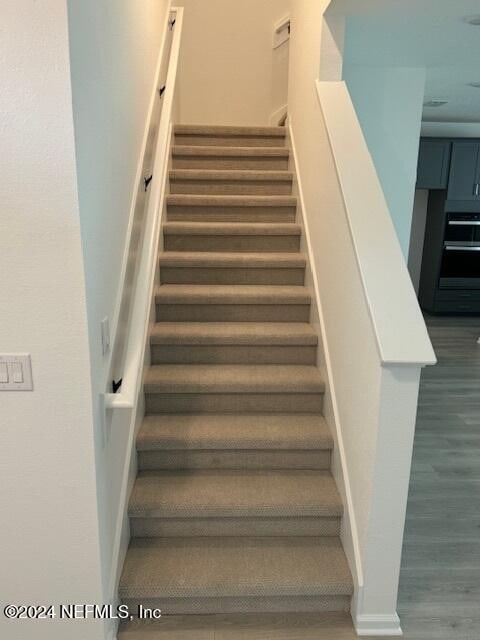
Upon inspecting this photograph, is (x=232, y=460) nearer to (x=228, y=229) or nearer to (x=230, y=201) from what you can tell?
(x=228, y=229)

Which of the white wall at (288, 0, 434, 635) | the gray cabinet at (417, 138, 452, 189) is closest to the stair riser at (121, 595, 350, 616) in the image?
the white wall at (288, 0, 434, 635)

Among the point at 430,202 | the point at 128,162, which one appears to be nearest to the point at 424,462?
the point at 128,162

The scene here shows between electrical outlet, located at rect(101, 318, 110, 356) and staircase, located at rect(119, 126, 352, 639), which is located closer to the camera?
electrical outlet, located at rect(101, 318, 110, 356)

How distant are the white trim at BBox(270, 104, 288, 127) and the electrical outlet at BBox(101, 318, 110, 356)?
13.1ft

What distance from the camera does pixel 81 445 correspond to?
1623 millimetres

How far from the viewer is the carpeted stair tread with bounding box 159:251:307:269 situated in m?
3.11

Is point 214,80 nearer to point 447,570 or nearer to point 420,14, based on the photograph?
point 420,14

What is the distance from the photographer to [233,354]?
110 inches

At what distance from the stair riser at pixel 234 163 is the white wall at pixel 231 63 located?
62.9 inches

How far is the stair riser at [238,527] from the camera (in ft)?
7.11

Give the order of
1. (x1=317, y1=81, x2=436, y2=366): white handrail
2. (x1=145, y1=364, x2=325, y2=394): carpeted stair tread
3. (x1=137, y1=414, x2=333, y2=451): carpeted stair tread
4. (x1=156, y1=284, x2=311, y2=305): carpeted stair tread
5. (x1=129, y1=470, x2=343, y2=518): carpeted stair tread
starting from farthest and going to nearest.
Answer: (x1=156, y1=284, x2=311, y2=305): carpeted stair tread
(x1=145, y1=364, x2=325, y2=394): carpeted stair tread
(x1=137, y1=414, x2=333, y2=451): carpeted stair tread
(x1=129, y1=470, x2=343, y2=518): carpeted stair tread
(x1=317, y1=81, x2=436, y2=366): white handrail

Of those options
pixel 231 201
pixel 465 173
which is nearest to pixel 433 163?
pixel 465 173

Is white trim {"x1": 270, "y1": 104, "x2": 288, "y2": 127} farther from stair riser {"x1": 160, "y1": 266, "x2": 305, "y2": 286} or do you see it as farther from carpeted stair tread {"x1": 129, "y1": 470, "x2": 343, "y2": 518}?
carpeted stair tread {"x1": 129, "y1": 470, "x2": 343, "y2": 518}

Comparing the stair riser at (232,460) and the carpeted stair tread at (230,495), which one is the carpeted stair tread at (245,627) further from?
the stair riser at (232,460)
